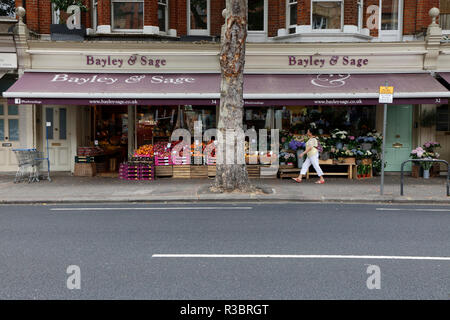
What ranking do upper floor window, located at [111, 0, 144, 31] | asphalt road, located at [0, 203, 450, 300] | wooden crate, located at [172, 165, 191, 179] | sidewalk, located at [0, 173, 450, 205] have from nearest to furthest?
asphalt road, located at [0, 203, 450, 300]
sidewalk, located at [0, 173, 450, 205]
wooden crate, located at [172, 165, 191, 179]
upper floor window, located at [111, 0, 144, 31]

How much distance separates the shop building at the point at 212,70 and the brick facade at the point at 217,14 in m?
0.04

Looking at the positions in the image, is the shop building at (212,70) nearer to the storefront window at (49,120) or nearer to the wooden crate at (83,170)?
the storefront window at (49,120)

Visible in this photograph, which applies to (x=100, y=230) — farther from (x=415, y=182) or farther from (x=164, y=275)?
(x=415, y=182)

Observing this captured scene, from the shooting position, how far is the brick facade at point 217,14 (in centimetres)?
1498

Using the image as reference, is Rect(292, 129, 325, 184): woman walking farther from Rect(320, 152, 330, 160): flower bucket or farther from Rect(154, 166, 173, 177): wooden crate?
Rect(154, 166, 173, 177): wooden crate

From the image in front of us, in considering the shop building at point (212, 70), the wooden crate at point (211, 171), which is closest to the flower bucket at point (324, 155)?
the shop building at point (212, 70)

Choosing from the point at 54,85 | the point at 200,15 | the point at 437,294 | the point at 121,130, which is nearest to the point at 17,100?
the point at 54,85

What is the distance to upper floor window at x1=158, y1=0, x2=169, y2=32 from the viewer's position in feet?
51.4

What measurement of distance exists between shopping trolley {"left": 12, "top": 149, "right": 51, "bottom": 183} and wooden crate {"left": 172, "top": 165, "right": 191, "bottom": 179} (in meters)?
4.15

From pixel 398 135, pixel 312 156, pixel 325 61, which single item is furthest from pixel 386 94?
pixel 398 135

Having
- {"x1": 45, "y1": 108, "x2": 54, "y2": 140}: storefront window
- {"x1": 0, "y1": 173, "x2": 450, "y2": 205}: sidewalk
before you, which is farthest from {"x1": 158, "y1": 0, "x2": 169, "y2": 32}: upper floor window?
{"x1": 0, "y1": 173, "x2": 450, "y2": 205}: sidewalk

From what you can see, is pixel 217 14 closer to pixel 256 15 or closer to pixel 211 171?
pixel 256 15

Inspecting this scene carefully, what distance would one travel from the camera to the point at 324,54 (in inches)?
574

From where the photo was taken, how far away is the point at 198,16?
52.5 ft
